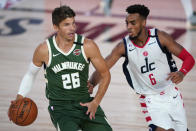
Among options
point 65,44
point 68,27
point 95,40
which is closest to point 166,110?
point 65,44

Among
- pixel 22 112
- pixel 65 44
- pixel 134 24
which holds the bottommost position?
pixel 22 112

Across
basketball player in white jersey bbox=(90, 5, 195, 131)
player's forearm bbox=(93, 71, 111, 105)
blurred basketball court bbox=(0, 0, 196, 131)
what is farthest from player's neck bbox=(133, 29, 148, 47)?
blurred basketball court bbox=(0, 0, 196, 131)

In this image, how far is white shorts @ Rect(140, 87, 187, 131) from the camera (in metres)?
4.82

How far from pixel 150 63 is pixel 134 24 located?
1.58 ft

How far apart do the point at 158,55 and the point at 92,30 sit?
5.98m

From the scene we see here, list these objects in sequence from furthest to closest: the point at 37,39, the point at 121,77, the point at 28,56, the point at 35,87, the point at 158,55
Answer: the point at 37,39, the point at 28,56, the point at 121,77, the point at 35,87, the point at 158,55

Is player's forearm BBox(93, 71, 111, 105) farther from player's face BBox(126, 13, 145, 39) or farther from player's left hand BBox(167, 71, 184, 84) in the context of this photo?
player's left hand BBox(167, 71, 184, 84)

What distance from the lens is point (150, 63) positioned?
15.9ft

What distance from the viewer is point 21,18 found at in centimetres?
1168

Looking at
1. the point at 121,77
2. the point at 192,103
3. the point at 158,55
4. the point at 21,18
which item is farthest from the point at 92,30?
the point at 158,55

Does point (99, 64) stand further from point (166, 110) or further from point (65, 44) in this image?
point (166, 110)

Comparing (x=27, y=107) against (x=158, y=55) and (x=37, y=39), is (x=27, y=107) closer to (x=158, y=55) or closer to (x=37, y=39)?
(x=158, y=55)

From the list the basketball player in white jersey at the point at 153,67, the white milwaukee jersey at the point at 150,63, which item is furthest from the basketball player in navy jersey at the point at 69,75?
the white milwaukee jersey at the point at 150,63

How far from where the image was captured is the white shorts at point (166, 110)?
482cm
